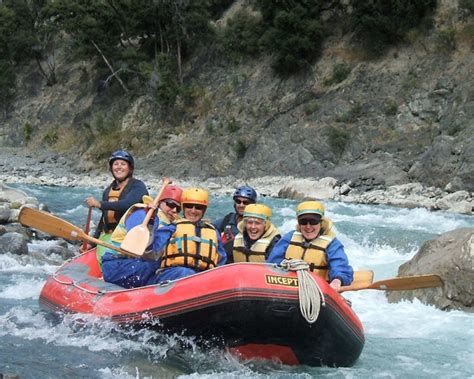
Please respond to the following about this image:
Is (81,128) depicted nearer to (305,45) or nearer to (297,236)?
(305,45)

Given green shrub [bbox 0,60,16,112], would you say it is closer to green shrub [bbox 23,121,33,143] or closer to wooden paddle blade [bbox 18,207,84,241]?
green shrub [bbox 23,121,33,143]

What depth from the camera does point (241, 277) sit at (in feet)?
15.2

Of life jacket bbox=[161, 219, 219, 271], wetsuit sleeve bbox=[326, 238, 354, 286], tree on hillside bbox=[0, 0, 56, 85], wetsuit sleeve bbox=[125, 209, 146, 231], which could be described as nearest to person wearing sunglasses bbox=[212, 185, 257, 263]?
life jacket bbox=[161, 219, 219, 271]

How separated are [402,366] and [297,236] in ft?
4.20

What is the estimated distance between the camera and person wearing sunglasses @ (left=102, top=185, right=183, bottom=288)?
5441mm

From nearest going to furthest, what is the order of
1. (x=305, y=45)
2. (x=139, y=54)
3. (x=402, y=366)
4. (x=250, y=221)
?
(x=402, y=366) → (x=250, y=221) → (x=305, y=45) → (x=139, y=54)

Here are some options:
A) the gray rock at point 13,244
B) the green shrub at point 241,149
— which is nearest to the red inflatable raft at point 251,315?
the gray rock at point 13,244

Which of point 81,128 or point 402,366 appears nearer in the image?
point 402,366

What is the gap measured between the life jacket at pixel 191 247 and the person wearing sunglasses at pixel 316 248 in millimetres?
531

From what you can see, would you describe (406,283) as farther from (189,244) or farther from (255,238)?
(189,244)

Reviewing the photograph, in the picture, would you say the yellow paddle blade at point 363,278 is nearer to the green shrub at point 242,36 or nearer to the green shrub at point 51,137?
the green shrub at point 242,36

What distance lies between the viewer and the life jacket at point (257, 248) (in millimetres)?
5676

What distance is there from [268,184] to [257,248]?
1550cm

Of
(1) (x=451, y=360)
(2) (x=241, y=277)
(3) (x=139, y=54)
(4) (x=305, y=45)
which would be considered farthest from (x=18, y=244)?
(3) (x=139, y=54)
